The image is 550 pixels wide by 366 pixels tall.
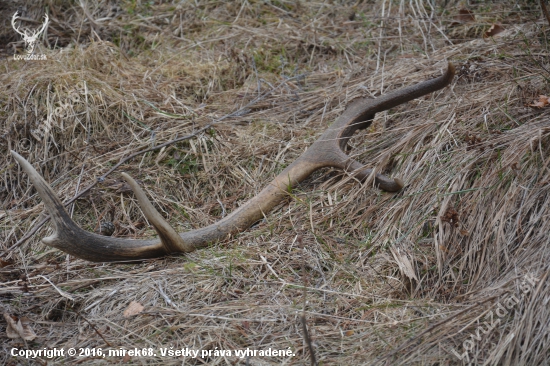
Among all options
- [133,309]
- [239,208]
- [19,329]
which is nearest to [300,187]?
[239,208]

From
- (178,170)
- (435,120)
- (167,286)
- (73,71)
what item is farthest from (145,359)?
(73,71)

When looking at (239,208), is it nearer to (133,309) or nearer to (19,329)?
(133,309)

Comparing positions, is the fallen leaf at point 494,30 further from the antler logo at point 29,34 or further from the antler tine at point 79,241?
the antler logo at point 29,34

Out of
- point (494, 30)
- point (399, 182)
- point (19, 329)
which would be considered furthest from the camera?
point (494, 30)

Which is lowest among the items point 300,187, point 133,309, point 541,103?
point 133,309

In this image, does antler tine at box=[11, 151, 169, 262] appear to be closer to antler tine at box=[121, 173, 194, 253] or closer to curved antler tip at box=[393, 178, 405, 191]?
antler tine at box=[121, 173, 194, 253]

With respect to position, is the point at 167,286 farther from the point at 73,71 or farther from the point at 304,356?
the point at 73,71

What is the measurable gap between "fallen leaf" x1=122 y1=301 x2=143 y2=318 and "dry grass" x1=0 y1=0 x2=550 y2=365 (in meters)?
0.04

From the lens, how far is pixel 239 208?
9.70 feet

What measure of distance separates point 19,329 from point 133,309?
Result: 469 millimetres

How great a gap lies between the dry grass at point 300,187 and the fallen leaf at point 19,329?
37mm

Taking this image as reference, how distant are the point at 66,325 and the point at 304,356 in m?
1.04

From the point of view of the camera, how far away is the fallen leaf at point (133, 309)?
2.38 metres

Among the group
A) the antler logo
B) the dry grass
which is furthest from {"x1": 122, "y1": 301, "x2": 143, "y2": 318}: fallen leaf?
the antler logo
